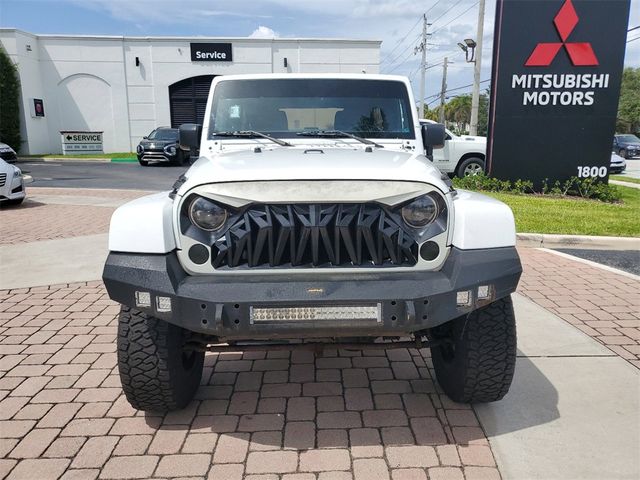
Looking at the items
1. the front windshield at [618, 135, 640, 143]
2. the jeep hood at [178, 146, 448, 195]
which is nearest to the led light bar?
the jeep hood at [178, 146, 448, 195]

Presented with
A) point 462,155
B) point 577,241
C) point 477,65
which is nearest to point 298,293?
point 577,241

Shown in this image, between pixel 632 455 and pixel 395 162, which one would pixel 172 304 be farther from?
pixel 632 455

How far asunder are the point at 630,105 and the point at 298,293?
66.8 m

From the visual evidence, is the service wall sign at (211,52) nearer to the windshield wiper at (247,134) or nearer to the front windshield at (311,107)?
the front windshield at (311,107)

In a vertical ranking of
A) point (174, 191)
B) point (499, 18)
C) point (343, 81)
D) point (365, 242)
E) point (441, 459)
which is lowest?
point (441, 459)

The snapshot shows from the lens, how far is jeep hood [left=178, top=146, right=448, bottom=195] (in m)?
2.58

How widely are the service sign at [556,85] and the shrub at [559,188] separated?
15 centimetres

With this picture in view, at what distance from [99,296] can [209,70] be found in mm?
25690

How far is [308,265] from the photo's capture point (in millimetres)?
2582

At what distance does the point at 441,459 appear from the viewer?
2625 mm

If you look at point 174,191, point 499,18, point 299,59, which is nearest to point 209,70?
point 299,59

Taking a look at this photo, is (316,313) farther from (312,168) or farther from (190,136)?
(190,136)

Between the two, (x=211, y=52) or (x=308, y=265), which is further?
(x=211, y=52)

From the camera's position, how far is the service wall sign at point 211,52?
1107 inches
